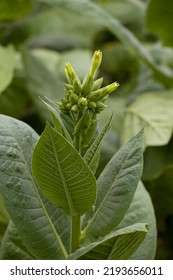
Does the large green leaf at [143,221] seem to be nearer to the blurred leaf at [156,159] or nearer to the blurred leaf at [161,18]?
the blurred leaf at [156,159]

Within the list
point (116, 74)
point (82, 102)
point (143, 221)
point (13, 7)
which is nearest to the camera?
point (82, 102)

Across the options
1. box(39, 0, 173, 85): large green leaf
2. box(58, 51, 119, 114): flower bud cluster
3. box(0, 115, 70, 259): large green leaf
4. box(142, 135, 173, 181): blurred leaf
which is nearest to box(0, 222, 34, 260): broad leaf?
box(0, 115, 70, 259): large green leaf

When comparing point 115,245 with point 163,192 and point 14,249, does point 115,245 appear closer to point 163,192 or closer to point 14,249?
point 14,249

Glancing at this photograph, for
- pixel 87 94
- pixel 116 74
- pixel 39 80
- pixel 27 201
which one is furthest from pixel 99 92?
pixel 116 74

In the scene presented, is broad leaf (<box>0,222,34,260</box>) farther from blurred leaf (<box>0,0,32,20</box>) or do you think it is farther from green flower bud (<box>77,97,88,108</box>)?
blurred leaf (<box>0,0,32,20</box>)

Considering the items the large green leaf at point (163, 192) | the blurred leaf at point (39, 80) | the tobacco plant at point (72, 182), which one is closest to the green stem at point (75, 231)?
the tobacco plant at point (72, 182)
